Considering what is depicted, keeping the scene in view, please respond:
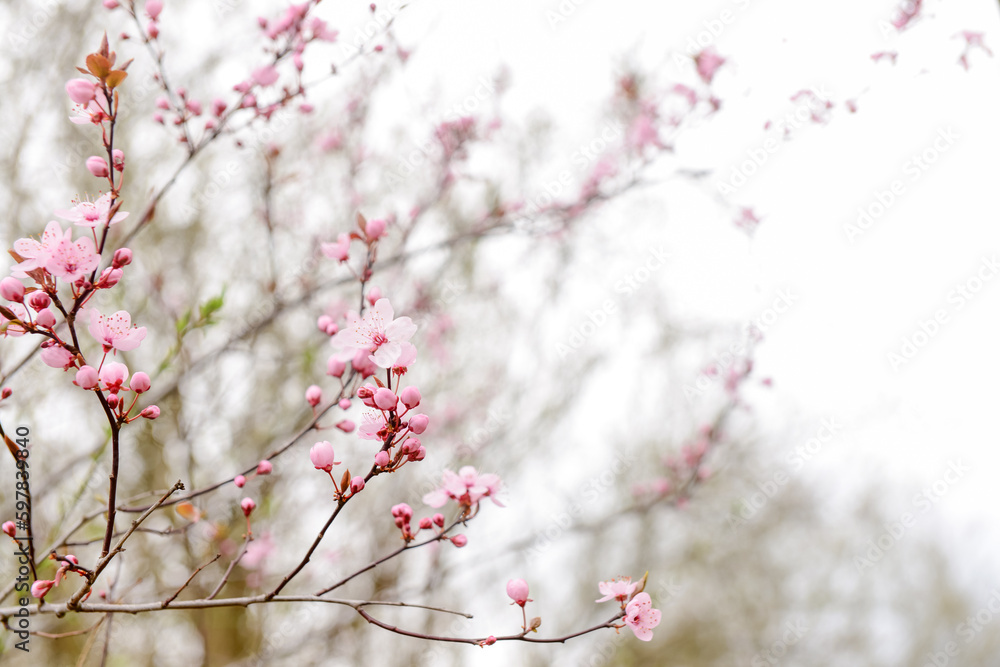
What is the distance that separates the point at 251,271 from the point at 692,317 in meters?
3.56

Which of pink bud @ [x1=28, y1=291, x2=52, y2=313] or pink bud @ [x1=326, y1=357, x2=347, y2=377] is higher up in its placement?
pink bud @ [x1=326, y1=357, x2=347, y2=377]

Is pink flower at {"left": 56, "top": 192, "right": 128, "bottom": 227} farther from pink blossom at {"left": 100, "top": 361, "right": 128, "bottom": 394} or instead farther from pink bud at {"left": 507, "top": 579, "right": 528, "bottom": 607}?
pink bud at {"left": 507, "top": 579, "right": 528, "bottom": 607}

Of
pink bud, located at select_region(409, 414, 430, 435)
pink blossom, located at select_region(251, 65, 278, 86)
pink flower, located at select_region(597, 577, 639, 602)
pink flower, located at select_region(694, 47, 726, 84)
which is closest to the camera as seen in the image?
pink bud, located at select_region(409, 414, 430, 435)

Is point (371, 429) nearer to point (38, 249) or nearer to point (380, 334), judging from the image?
point (380, 334)

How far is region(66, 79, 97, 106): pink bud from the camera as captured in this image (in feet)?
3.56

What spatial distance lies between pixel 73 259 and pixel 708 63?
2.37 metres

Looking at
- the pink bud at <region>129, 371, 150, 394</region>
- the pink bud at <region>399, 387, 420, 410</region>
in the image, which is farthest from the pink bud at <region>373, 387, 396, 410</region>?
the pink bud at <region>129, 371, 150, 394</region>

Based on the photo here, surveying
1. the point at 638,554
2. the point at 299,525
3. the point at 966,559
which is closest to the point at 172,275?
the point at 299,525

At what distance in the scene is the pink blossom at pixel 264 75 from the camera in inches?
68.7

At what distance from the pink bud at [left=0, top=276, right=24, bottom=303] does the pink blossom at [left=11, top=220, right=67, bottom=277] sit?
0.08ft

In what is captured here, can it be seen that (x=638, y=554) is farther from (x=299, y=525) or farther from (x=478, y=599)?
(x=299, y=525)

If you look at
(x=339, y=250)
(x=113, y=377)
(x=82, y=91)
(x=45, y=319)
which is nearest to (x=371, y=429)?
(x=113, y=377)

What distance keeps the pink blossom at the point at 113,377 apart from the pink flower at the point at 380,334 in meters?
0.35

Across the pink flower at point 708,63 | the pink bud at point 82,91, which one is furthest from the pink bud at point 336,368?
the pink flower at point 708,63
